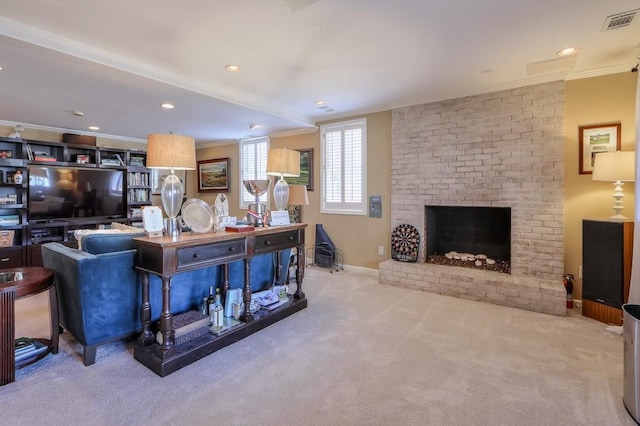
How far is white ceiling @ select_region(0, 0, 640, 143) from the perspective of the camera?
2.15 m

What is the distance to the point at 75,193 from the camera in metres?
5.47

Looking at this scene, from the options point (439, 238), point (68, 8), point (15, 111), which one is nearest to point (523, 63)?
point (439, 238)

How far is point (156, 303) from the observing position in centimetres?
245

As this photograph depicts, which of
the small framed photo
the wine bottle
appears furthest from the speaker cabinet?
the small framed photo

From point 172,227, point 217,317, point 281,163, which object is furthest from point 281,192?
point 217,317

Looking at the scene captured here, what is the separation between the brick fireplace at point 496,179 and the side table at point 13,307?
3394 millimetres

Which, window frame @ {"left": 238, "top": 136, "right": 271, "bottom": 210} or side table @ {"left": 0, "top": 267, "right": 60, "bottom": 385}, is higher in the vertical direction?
window frame @ {"left": 238, "top": 136, "right": 271, "bottom": 210}

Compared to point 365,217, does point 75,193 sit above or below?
above

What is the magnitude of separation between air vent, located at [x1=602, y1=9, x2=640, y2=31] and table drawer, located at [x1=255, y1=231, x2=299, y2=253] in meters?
3.00

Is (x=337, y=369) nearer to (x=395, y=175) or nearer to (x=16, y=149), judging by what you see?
(x=395, y=175)

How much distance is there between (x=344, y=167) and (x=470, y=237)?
210cm

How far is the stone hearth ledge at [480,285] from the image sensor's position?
315 cm

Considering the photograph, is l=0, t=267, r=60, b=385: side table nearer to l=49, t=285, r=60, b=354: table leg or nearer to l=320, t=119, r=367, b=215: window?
l=49, t=285, r=60, b=354: table leg

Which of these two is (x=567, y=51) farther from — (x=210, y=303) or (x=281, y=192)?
(x=210, y=303)
